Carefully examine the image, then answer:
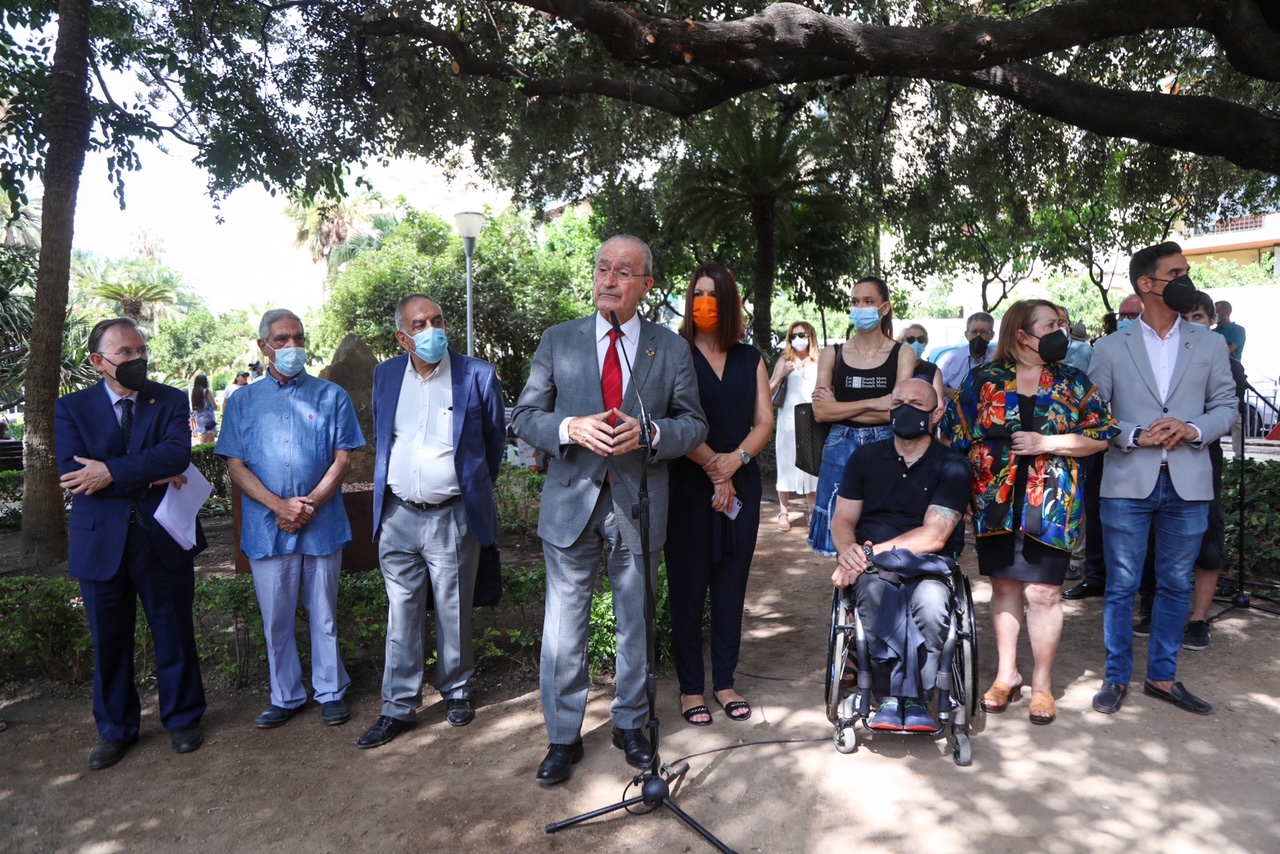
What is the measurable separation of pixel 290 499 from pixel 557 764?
1792mm

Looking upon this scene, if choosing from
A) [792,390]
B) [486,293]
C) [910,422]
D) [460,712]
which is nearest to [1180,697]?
[910,422]

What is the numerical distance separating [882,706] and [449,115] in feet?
25.9

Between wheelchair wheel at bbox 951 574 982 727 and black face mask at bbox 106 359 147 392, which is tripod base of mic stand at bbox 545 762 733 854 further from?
black face mask at bbox 106 359 147 392

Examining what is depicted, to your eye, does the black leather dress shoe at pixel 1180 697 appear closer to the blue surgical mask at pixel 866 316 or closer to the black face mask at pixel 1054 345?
the black face mask at pixel 1054 345

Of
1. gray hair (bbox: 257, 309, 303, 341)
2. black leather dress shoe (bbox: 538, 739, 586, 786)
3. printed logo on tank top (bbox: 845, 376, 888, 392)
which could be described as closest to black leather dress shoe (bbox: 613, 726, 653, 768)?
black leather dress shoe (bbox: 538, 739, 586, 786)

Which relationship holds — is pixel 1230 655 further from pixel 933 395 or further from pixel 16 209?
pixel 16 209

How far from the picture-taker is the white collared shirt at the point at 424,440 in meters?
4.37

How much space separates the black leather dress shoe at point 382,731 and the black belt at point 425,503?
3.22 ft

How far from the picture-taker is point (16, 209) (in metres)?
8.73

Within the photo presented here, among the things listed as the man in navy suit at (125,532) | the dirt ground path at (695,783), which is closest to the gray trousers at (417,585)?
the dirt ground path at (695,783)

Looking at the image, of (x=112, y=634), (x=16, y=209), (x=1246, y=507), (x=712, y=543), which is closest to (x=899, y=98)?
(x=1246, y=507)

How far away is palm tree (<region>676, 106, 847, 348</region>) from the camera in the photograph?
1365 centimetres

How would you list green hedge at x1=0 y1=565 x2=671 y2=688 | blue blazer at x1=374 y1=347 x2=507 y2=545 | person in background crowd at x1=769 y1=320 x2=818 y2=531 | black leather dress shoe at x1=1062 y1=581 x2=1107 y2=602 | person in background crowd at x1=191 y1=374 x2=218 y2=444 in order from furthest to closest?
person in background crowd at x1=191 y1=374 x2=218 y2=444 < person in background crowd at x1=769 y1=320 x2=818 y2=531 < black leather dress shoe at x1=1062 y1=581 x2=1107 y2=602 < green hedge at x1=0 y1=565 x2=671 y2=688 < blue blazer at x1=374 y1=347 x2=507 y2=545

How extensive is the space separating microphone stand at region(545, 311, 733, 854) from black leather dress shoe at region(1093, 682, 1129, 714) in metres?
2.01
